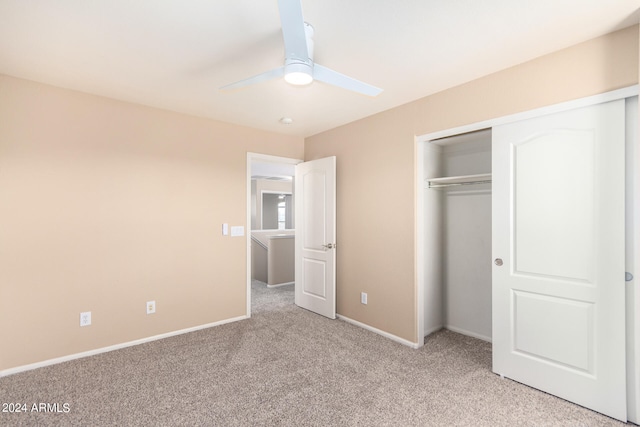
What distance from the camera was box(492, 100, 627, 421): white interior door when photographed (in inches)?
78.4

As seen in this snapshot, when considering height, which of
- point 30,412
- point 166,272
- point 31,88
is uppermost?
point 31,88

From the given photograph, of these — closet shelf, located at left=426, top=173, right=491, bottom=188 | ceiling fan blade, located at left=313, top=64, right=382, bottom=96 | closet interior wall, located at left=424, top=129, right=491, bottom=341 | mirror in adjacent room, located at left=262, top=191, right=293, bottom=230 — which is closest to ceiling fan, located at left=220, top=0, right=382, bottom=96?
ceiling fan blade, located at left=313, top=64, right=382, bottom=96

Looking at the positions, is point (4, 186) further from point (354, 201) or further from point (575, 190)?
point (575, 190)

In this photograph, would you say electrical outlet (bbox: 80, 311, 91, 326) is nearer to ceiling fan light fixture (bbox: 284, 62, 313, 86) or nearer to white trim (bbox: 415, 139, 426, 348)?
ceiling fan light fixture (bbox: 284, 62, 313, 86)

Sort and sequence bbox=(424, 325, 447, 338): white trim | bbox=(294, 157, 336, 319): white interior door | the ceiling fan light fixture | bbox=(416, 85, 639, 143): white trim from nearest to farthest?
the ceiling fan light fixture, bbox=(416, 85, 639, 143): white trim, bbox=(424, 325, 447, 338): white trim, bbox=(294, 157, 336, 319): white interior door

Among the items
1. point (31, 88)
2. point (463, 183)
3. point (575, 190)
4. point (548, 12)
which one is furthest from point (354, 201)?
point (31, 88)

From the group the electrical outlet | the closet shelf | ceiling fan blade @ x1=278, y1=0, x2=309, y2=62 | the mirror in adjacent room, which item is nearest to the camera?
ceiling fan blade @ x1=278, y1=0, x2=309, y2=62

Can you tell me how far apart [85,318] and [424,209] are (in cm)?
344

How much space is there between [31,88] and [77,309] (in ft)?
6.38

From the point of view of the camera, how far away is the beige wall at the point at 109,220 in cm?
261

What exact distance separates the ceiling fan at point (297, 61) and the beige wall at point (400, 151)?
1.15 meters

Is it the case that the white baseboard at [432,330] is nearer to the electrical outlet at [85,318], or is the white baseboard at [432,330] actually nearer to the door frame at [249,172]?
the door frame at [249,172]

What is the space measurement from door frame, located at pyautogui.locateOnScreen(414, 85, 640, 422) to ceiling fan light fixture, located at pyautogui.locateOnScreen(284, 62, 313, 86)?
5.25 feet

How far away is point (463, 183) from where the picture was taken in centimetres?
333
